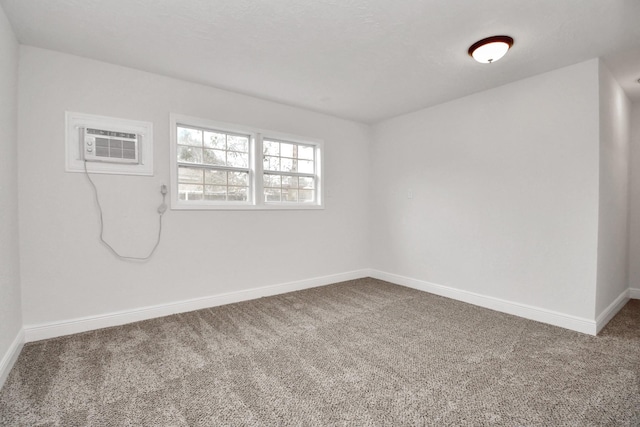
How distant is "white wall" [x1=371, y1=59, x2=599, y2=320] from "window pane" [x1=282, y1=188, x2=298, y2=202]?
1.54 m

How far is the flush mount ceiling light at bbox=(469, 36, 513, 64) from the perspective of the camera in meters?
2.32

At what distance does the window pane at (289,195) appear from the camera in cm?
412

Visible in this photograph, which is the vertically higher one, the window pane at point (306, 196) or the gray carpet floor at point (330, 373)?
the window pane at point (306, 196)

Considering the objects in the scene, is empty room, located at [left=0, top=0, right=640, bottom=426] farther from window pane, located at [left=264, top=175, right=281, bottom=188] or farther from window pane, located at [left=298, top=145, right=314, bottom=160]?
window pane, located at [left=298, top=145, right=314, bottom=160]

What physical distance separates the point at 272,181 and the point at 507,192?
285cm

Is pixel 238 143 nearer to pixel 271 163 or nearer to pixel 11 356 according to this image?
pixel 271 163

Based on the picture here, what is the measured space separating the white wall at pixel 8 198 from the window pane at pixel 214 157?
156 centimetres

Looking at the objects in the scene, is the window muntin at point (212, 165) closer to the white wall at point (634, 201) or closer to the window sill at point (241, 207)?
the window sill at point (241, 207)

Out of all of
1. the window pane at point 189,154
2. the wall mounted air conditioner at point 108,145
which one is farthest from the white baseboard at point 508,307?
the wall mounted air conditioner at point 108,145

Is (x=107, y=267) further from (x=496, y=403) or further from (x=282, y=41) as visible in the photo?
(x=496, y=403)

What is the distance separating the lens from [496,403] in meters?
1.70

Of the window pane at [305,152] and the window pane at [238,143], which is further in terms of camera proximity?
the window pane at [305,152]

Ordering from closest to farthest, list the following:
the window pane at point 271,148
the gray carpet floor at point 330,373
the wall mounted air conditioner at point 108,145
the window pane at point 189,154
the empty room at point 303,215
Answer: the gray carpet floor at point 330,373, the empty room at point 303,215, the wall mounted air conditioner at point 108,145, the window pane at point 189,154, the window pane at point 271,148

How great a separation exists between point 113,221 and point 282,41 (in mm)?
2304
